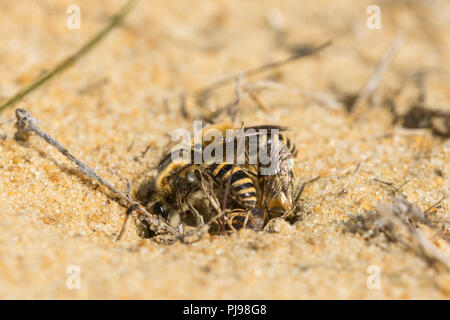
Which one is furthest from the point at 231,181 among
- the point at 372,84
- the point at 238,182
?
the point at 372,84

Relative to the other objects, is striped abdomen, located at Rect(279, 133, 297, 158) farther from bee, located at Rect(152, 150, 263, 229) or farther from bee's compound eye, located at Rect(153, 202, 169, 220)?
bee's compound eye, located at Rect(153, 202, 169, 220)

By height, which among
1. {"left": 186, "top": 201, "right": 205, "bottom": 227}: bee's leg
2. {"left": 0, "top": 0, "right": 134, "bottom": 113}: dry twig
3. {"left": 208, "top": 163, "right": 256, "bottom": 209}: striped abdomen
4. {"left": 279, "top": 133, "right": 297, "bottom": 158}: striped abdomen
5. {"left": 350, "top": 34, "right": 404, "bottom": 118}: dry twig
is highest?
{"left": 350, "top": 34, "right": 404, "bottom": 118}: dry twig

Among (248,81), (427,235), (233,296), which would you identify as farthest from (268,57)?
(233,296)

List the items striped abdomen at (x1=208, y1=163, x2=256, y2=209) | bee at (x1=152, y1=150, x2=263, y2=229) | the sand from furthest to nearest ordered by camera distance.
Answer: bee at (x1=152, y1=150, x2=263, y2=229) → striped abdomen at (x1=208, y1=163, x2=256, y2=209) → the sand

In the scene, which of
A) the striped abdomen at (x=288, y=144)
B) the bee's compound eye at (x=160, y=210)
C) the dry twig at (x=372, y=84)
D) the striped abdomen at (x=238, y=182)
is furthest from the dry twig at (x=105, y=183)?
the dry twig at (x=372, y=84)

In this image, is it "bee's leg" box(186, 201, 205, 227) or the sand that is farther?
"bee's leg" box(186, 201, 205, 227)

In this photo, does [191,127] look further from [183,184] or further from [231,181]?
[231,181]

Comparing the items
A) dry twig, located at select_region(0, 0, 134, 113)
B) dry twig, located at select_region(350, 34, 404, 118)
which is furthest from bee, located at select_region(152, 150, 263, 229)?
dry twig, located at select_region(350, 34, 404, 118)
